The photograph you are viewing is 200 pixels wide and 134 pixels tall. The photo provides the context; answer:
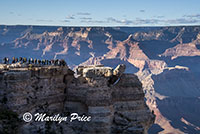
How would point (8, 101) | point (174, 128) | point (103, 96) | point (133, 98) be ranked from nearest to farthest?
point (8, 101)
point (103, 96)
point (133, 98)
point (174, 128)

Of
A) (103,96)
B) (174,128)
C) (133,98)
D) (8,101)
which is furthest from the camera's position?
(174,128)

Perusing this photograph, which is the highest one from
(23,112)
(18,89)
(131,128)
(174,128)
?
(18,89)

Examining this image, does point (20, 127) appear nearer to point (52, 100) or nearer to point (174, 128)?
point (52, 100)

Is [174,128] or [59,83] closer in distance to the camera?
[59,83]

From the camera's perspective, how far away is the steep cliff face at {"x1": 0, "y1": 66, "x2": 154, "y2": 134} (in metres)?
29.5

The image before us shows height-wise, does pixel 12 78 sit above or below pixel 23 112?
above

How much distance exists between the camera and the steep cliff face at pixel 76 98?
96.7 ft

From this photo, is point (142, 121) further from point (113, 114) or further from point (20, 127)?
point (20, 127)

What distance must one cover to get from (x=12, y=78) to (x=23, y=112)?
3.56 metres

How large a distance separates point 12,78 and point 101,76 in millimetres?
9517

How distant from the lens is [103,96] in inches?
1294

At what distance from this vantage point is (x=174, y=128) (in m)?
162

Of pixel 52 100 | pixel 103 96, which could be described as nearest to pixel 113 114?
pixel 103 96

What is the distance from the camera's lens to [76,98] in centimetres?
3456
